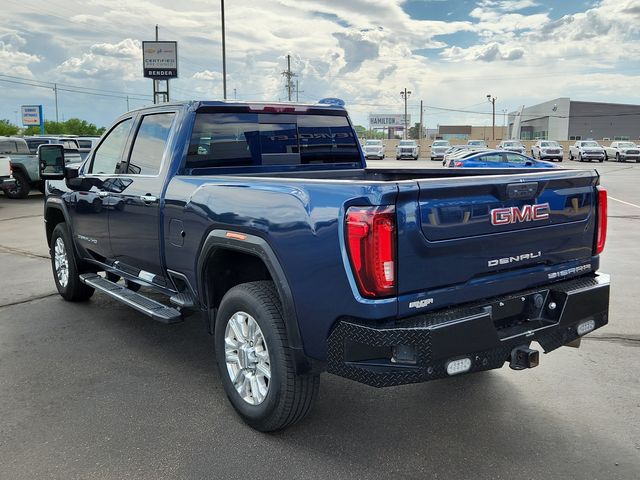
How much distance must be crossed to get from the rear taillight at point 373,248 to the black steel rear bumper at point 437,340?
8.1 inches

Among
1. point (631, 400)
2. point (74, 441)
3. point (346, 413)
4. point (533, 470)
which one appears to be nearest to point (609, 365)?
point (631, 400)

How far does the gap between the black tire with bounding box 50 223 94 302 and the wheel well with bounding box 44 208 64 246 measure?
135mm

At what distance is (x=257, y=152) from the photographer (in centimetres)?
486

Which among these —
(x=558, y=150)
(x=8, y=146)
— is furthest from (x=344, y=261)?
(x=558, y=150)

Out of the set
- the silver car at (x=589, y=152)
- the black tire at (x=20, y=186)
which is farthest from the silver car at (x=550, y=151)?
the black tire at (x=20, y=186)

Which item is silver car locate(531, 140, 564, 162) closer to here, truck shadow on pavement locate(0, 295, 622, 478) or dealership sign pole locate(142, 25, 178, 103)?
dealership sign pole locate(142, 25, 178, 103)

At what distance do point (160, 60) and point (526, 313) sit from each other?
47.0 m

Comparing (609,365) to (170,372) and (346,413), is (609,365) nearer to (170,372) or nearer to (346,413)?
(346,413)

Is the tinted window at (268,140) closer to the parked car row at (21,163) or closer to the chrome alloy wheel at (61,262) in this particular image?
the chrome alloy wheel at (61,262)

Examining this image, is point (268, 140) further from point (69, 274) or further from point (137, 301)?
point (69, 274)

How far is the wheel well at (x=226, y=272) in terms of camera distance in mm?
3896

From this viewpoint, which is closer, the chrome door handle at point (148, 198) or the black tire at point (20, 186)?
the chrome door handle at point (148, 198)

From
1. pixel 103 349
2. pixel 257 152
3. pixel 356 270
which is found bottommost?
pixel 103 349

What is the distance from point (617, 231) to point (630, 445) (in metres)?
9.00
